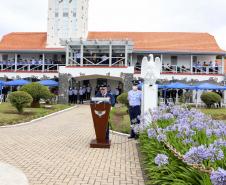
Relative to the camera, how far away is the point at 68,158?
25.3ft

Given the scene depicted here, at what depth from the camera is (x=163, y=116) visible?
8.34 metres

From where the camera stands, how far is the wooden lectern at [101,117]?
9180 mm

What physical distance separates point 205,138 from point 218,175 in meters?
3.23

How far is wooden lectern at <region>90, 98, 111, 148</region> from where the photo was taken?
9.18 meters

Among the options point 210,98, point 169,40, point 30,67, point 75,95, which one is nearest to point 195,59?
point 169,40

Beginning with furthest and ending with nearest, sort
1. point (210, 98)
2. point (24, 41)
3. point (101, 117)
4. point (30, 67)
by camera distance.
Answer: point (24, 41) < point (30, 67) < point (210, 98) < point (101, 117)

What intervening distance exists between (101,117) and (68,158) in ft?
5.99

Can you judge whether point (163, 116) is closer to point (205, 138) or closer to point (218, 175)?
point (205, 138)

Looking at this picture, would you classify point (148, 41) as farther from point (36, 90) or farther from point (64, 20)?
point (36, 90)

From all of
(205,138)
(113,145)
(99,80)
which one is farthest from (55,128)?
(99,80)

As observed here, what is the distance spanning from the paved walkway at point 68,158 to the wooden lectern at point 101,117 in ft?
0.95

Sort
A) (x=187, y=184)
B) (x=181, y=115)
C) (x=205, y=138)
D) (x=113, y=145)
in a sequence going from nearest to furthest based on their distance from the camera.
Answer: (x=187, y=184), (x=205, y=138), (x=181, y=115), (x=113, y=145)

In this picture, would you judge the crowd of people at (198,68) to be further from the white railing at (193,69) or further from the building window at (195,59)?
the building window at (195,59)

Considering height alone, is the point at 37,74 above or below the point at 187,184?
above
